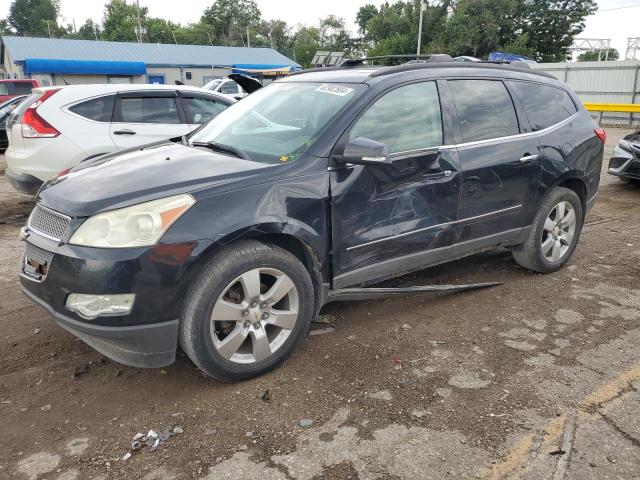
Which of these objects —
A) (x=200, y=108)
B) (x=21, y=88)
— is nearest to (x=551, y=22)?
(x=21, y=88)

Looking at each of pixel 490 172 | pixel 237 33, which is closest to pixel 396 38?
pixel 237 33

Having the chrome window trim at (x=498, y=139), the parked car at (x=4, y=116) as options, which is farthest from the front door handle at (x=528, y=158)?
the parked car at (x=4, y=116)

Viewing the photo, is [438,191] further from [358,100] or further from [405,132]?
[358,100]

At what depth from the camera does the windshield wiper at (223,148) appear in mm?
3387

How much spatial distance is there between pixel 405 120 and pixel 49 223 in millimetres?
2293

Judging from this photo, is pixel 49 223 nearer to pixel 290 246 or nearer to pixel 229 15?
pixel 290 246

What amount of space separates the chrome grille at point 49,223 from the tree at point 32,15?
4663 inches

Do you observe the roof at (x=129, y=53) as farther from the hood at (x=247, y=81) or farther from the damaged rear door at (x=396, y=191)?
the damaged rear door at (x=396, y=191)

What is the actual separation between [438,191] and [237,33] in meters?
88.1

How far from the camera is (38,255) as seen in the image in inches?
113

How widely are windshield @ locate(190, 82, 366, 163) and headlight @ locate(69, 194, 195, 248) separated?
0.77 m

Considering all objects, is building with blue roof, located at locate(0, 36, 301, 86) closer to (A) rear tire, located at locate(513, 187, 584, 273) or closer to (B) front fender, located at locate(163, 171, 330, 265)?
(A) rear tire, located at locate(513, 187, 584, 273)

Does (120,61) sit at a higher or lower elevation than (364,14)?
lower

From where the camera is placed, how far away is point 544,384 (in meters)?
3.07
